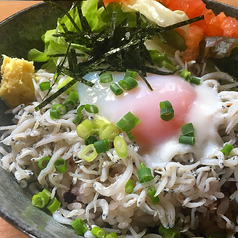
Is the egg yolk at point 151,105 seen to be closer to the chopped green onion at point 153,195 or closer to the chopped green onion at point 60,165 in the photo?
the chopped green onion at point 153,195

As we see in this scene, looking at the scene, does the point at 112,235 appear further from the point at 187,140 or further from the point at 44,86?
the point at 44,86

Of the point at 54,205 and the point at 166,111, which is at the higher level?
the point at 166,111

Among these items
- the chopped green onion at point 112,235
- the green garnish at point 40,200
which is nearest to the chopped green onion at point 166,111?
the chopped green onion at point 112,235

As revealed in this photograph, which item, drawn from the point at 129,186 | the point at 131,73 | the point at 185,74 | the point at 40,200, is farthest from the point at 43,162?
the point at 185,74

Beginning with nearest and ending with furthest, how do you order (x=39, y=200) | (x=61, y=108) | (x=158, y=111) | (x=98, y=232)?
(x=98, y=232) < (x=39, y=200) < (x=158, y=111) < (x=61, y=108)

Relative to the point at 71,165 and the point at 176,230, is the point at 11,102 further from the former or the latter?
the point at 176,230

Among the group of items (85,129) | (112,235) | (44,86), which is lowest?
(112,235)

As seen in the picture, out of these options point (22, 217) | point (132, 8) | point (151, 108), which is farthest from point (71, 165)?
point (132, 8)
